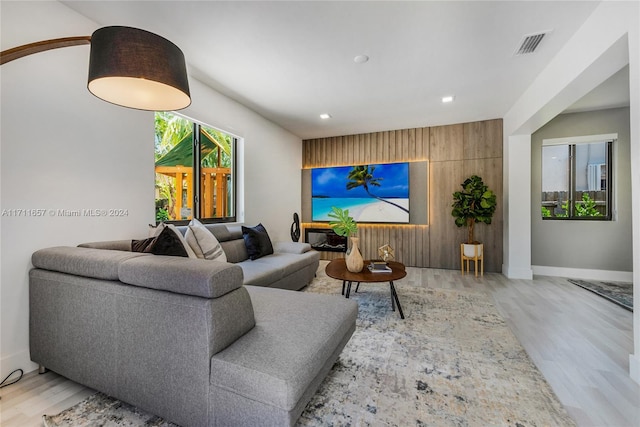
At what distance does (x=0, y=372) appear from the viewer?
1685 mm

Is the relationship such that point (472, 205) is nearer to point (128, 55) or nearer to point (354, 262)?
point (354, 262)

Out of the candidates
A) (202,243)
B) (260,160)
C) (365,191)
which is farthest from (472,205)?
(202,243)

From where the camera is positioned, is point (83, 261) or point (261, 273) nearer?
point (83, 261)

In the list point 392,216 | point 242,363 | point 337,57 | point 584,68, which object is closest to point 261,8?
point 337,57

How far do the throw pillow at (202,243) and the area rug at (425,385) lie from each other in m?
1.31

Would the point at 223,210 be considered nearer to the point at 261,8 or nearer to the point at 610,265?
the point at 261,8

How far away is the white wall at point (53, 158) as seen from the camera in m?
1.74

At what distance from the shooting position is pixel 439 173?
5.04 m

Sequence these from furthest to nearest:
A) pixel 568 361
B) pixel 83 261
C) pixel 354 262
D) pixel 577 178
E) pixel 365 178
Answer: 1. pixel 365 178
2. pixel 577 178
3. pixel 354 262
4. pixel 568 361
5. pixel 83 261

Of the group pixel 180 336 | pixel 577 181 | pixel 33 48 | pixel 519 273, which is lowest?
pixel 519 273

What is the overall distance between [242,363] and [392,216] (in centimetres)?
462

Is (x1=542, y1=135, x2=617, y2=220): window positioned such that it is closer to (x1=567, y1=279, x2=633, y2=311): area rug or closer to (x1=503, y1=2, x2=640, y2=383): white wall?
(x1=503, y1=2, x2=640, y2=383): white wall

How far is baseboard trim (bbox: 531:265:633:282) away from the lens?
4035 millimetres

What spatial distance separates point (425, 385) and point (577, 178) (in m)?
4.85
